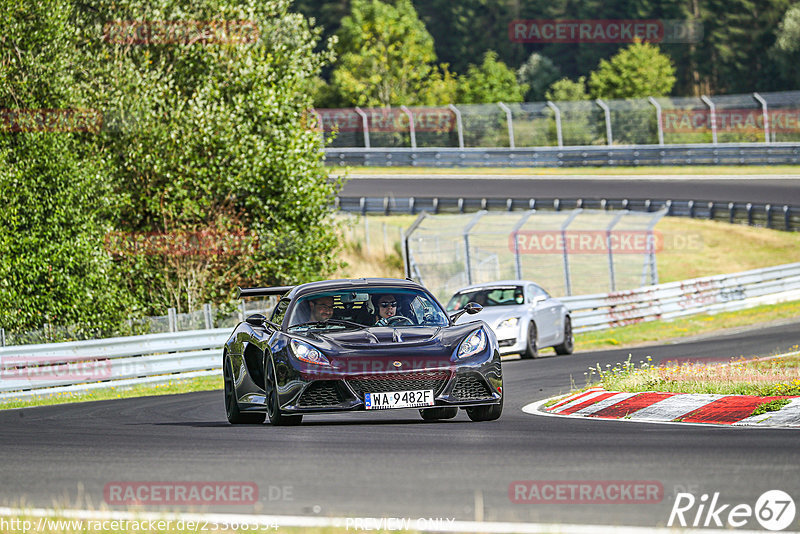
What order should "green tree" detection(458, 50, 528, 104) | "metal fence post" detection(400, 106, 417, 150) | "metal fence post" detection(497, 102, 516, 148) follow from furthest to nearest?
"green tree" detection(458, 50, 528, 104) < "metal fence post" detection(400, 106, 417, 150) < "metal fence post" detection(497, 102, 516, 148)

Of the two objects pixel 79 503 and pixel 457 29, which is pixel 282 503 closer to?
pixel 79 503

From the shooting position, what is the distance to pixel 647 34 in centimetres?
9200

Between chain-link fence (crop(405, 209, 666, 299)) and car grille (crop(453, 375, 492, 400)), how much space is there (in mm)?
18246

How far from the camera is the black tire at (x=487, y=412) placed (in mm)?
10633

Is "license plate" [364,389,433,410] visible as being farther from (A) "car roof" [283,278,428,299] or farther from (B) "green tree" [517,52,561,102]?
(B) "green tree" [517,52,561,102]

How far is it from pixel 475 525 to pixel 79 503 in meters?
2.19

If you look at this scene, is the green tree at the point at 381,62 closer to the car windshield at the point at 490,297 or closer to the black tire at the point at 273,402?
the car windshield at the point at 490,297

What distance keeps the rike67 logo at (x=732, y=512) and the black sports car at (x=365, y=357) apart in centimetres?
432

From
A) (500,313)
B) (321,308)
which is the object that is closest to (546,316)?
(500,313)

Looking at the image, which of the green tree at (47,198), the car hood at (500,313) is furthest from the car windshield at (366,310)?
the green tree at (47,198)

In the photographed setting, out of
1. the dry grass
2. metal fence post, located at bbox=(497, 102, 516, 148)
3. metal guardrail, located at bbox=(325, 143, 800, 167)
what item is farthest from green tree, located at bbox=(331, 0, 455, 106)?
the dry grass

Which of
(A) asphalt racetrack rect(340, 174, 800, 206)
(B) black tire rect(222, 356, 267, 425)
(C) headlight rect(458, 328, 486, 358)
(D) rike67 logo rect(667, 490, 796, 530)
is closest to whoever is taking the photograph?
(D) rike67 logo rect(667, 490, 796, 530)

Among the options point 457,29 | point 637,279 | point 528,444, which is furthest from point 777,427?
point 457,29

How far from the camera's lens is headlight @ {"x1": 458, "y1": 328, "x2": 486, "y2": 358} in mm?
10336
